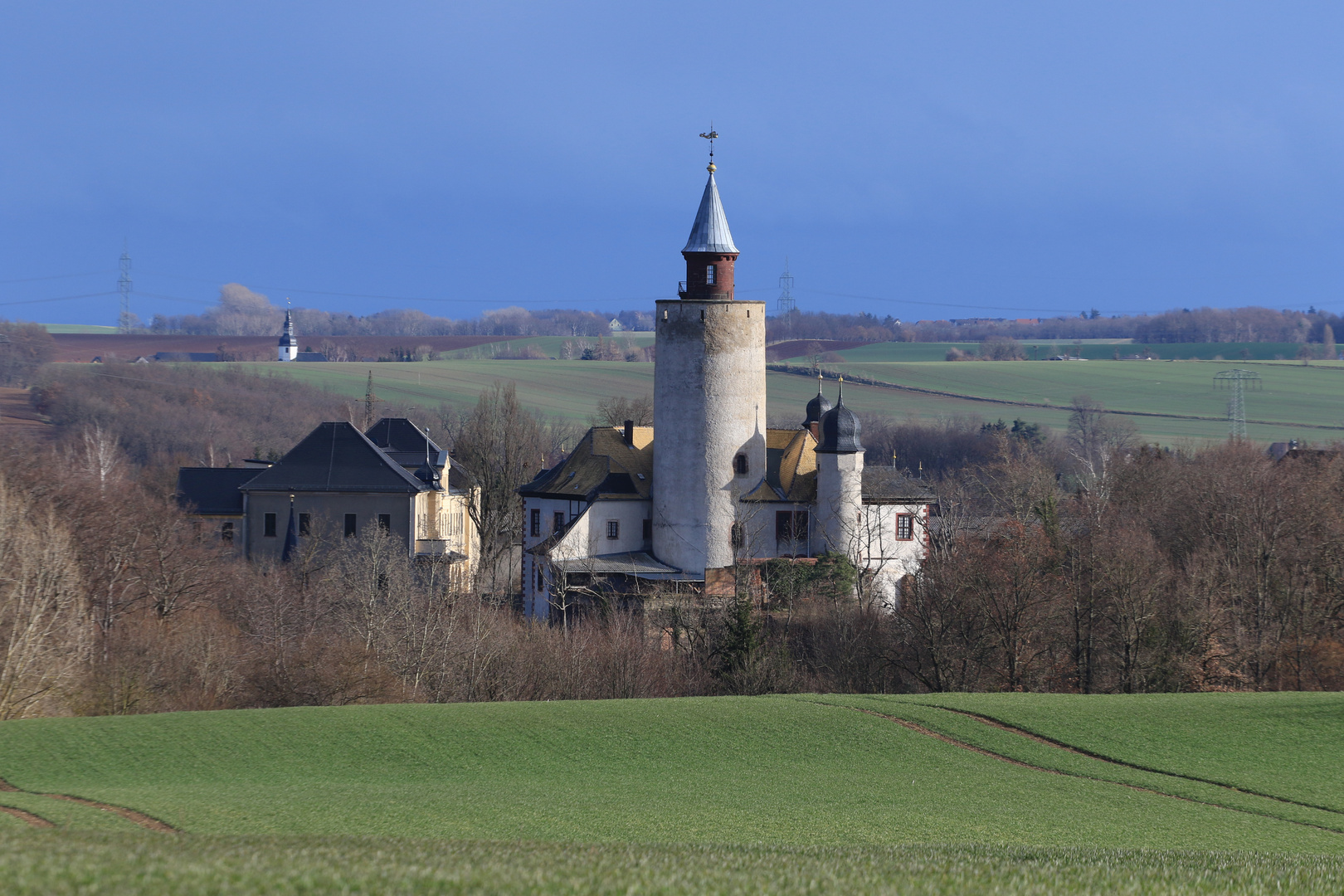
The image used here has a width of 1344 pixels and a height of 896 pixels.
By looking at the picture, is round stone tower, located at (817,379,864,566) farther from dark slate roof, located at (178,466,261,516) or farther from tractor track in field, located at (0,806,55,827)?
tractor track in field, located at (0,806,55,827)

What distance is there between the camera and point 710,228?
55.7 m

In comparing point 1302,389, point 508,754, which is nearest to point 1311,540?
point 508,754

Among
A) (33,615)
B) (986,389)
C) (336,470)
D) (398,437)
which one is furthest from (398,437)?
(986,389)

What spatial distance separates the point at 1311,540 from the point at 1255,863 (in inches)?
1686

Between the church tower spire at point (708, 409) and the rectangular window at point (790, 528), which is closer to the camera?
the church tower spire at point (708, 409)

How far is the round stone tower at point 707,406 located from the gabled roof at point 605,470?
1886 mm

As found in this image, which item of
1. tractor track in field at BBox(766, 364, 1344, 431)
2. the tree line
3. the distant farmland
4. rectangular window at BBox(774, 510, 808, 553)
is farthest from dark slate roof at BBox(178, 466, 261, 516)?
tractor track in field at BBox(766, 364, 1344, 431)

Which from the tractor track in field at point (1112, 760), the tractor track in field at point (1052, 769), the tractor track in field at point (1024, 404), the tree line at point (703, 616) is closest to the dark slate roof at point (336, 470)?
the tree line at point (703, 616)

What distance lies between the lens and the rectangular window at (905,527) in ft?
187

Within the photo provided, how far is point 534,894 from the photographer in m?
12.4

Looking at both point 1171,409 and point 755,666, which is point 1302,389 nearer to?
point 1171,409

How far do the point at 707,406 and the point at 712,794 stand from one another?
96.4 ft

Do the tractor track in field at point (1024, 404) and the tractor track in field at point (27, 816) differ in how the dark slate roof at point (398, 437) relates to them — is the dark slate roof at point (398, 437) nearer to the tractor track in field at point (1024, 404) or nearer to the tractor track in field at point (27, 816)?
the tractor track in field at point (27, 816)

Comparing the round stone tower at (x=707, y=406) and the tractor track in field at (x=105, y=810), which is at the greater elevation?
the round stone tower at (x=707, y=406)
